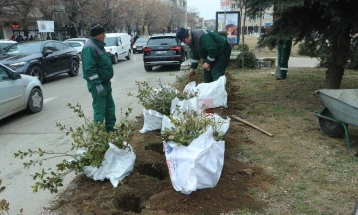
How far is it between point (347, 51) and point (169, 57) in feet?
30.0

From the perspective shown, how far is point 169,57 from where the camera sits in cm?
1485

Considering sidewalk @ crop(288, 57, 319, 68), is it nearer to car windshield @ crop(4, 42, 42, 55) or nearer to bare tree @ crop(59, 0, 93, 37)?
Result: car windshield @ crop(4, 42, 42, 55)

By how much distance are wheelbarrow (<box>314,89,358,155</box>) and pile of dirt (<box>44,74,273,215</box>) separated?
148cm

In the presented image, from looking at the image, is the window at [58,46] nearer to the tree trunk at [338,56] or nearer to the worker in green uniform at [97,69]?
the worker in green uniform at [97,69]

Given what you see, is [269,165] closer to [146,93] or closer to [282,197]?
[282,197]

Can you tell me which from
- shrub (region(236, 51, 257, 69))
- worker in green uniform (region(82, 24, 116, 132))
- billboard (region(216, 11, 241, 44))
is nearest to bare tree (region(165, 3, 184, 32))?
billboard (region(216, 11, 241, 44))

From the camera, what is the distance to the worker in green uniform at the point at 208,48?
5891 mm

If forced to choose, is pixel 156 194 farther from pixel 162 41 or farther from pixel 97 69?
pixel 162 41

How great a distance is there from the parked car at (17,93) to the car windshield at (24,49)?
511 centimetres

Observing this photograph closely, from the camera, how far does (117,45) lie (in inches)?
789

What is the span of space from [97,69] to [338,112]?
11.5ft

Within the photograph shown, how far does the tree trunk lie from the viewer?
Result: 6508mm

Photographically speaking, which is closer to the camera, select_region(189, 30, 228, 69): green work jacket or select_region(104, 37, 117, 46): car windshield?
select_region(189, 30, 228, 69): green work jacket

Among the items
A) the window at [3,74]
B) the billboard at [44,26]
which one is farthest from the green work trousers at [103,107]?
the billboard at [44,26]
